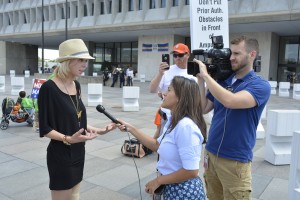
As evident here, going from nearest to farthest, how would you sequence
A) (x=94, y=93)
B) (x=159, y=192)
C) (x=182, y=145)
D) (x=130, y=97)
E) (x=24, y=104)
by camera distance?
(x=182, y=145) → (x=159, y=192) → (x=24, y=104) → (x=130, y=97) → (x=94, y=93)

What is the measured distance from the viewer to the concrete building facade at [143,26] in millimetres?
25531

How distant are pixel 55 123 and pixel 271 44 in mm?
29653

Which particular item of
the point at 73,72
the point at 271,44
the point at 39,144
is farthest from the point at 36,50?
the point at 73,72

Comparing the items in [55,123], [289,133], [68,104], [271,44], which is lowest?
[289,133]

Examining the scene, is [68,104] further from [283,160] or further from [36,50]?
[36,50]

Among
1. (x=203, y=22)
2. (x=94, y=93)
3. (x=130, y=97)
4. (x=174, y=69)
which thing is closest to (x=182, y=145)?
(x=174, y=69)

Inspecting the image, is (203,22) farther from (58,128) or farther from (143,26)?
(143,26)

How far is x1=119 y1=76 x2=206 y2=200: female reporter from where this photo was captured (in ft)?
6.61

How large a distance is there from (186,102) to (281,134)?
433 centimetres

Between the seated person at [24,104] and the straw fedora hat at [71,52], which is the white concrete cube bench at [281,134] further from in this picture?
the seated person at [24,104]

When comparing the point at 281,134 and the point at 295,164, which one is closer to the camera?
the point at 295,164

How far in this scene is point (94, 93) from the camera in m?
12.9

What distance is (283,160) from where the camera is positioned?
5.60 metres

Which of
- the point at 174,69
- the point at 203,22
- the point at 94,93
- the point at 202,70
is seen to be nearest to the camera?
the point at 202,70
